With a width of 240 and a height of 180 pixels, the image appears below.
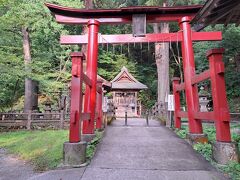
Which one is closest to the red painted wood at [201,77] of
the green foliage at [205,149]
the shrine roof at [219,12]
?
the shrine roof at [219,12]

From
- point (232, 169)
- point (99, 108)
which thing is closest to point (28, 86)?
point (99, 108)

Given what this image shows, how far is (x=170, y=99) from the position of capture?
26.6 ft

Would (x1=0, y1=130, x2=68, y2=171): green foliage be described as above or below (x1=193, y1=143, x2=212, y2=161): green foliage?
below

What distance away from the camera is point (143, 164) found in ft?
14.2

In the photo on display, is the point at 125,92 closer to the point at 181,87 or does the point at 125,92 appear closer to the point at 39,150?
the point at 181,87

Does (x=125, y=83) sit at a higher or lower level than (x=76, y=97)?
higher

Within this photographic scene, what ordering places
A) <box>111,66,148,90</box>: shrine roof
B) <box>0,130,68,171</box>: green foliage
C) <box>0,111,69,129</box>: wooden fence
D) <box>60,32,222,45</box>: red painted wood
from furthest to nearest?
<box>111,66,148,90</box>: shrine roof
<box>0,111,69,129</box>: wooden fence
<box>60,32,222,45</box>: red painted wood
<box>0,130,68,171</box>: green foliage

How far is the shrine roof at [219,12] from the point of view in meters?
4.44

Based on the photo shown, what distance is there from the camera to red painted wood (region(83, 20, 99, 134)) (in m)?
6.39

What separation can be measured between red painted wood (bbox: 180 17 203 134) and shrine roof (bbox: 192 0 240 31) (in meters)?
1.41

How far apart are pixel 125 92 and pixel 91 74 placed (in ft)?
45.4

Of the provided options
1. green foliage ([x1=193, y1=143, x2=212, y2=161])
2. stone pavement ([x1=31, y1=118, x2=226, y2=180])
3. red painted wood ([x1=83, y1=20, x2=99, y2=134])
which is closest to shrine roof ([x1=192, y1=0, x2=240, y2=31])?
green foliage ([x1=193, y1=143, x2=212, y2=161])

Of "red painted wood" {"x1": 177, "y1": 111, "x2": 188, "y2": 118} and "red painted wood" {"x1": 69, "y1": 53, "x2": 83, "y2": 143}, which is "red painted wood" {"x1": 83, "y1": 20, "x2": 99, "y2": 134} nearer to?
"red painted wood" {"x1": 69, "y1": 53, "x2": 83, "y2": 143}

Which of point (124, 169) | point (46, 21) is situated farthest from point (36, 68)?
point (124, 169)
